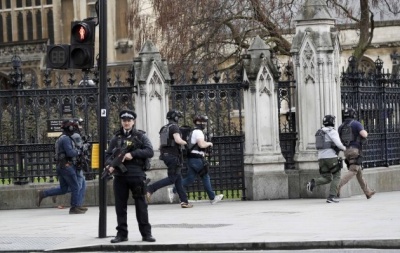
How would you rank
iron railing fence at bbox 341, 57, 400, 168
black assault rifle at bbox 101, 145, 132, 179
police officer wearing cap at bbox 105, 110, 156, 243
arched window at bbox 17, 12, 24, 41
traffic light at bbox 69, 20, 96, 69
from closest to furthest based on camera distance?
black assault rifle at bbox 101, 145, 132, 179 → police officer wearing cap at bbox 105, 110, 156, 243 → traffic light at bbox 69, 20, 96, 69 → iron railing fence at bbox 341, 57, 400, 168 → arched window at bbox 17, 12, 24, 41

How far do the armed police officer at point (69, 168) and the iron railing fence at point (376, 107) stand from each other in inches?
231

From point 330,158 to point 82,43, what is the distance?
23.5ft

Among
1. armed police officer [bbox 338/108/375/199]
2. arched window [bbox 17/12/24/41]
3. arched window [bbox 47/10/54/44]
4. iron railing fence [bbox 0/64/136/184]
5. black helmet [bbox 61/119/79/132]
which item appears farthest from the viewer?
arched window [bbox 17/12/24/41]

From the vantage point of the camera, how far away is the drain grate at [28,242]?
2038 cm

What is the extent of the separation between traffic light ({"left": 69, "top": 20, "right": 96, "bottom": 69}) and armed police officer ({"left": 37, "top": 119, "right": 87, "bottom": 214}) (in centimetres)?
532

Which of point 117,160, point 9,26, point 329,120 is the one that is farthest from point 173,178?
A: point 9,26

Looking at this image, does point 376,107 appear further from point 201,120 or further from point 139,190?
point 139,190

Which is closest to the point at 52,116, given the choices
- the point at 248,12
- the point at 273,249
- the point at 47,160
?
the point at 47,160

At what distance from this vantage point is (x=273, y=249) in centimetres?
1917

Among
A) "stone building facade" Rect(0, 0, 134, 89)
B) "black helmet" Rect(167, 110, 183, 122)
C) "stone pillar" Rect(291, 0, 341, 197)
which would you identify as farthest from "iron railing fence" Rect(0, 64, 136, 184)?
"stone building facade" Rect(0, 0, 134, 89)

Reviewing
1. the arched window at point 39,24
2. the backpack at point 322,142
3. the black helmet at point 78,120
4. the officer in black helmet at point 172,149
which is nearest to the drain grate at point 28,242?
the black helmet at point 78,120

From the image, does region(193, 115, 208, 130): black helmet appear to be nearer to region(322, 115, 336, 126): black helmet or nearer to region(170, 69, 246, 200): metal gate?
region(170, 69, 246, 200): metal gate

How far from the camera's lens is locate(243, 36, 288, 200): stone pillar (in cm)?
2814

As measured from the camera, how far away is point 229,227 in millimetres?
21984
